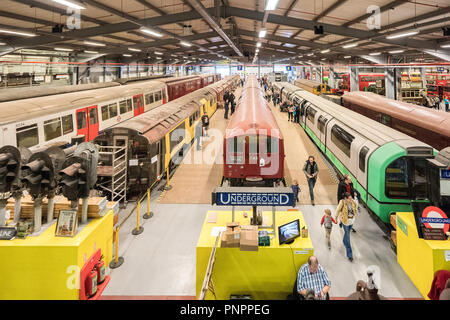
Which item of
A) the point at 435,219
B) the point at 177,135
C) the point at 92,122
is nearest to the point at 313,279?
the point at 435,219

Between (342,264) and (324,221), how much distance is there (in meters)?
0.91

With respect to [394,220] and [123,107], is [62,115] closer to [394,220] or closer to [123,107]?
[123,107]

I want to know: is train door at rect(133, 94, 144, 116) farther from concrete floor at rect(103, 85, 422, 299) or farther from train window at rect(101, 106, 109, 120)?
concrete floor at rect(103, 85, 422, 299)

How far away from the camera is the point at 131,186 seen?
8172 millimetres

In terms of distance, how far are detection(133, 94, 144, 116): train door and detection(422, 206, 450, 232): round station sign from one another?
14.1 metres

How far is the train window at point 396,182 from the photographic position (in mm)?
6262

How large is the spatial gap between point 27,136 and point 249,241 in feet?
24.9

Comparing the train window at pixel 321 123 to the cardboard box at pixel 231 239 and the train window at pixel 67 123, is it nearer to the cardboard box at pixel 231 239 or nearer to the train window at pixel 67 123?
the cardboard box at pixel 231 239

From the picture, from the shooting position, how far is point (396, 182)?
6.30 metres

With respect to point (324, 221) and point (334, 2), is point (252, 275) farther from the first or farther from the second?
point (334, 2)

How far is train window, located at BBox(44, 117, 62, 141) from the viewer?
8852 millimetres

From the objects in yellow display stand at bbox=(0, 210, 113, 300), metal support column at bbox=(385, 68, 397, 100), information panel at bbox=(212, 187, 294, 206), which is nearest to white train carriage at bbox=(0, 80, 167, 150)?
yellow display stand at bbox=(0, 210, 113, 300)

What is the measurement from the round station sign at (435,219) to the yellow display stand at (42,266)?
17.4 feet
